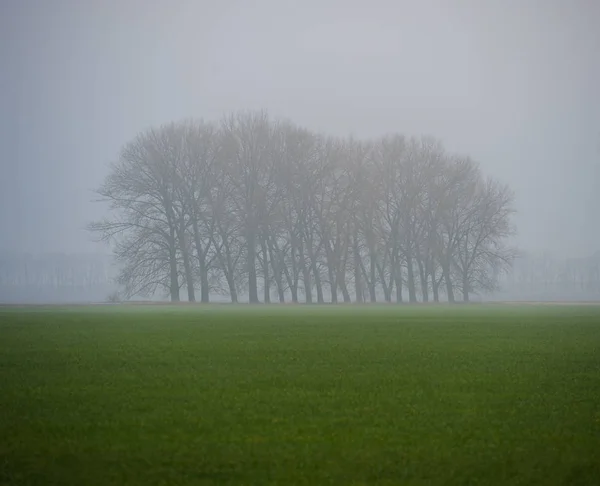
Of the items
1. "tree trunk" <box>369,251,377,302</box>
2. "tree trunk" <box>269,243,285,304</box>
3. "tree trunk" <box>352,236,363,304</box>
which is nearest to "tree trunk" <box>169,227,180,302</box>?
"tree trunk" <box>269,243,285,304</box>

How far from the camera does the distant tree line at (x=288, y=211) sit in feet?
165

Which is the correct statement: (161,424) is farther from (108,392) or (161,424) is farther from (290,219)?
(290,219)

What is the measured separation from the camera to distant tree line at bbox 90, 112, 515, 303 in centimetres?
5028

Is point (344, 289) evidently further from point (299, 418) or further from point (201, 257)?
point (299, 418)

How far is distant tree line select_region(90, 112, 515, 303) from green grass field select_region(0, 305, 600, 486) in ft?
130

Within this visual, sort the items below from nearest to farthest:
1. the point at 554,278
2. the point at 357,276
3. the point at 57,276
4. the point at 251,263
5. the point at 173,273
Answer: the point at 173,273
the point at 251,263
the point at 357,276
the point at 57,276
the point at 554,278

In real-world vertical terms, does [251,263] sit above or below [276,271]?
above

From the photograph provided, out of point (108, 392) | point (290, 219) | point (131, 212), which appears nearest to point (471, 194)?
point (290, 219)

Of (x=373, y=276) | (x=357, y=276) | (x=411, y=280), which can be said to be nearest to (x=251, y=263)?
(x=357, y=276)

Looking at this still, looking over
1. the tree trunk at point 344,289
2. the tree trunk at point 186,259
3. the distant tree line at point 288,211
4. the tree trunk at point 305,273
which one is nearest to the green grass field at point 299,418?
the tree trunk at point 186,259

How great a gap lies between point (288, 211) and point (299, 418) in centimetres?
4784

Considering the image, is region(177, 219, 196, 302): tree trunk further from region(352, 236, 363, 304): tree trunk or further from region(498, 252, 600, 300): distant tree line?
region(498, 252, 600, 300): distant tree line

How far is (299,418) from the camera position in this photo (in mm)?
5680

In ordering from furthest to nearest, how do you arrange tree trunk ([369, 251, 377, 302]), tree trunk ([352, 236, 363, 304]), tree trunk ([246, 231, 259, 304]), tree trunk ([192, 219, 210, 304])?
tree trunk ([352, 236, 363, 304])
tree trunk ([369, 251, 377, 302])
tree trunk ([246, 231, 259, 304])
tree trunk ([192, 219, 210, 304])
